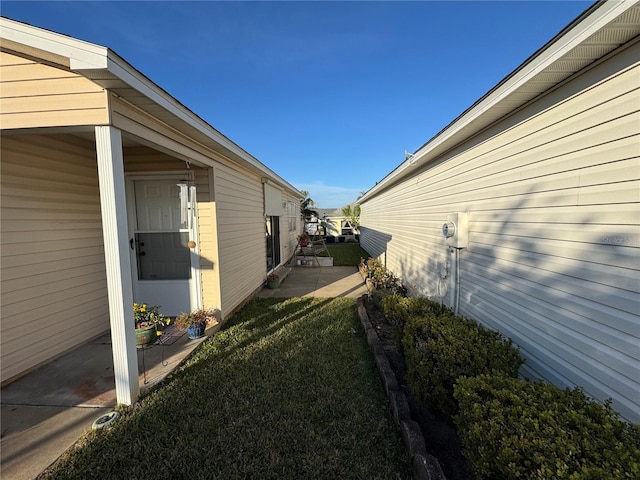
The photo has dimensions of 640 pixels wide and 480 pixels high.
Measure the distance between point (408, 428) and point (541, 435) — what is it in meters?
0.95

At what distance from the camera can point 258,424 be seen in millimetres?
2396

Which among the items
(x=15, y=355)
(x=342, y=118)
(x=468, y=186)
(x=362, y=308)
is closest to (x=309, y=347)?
(x=362, y=308)

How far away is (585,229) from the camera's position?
6.23 ft

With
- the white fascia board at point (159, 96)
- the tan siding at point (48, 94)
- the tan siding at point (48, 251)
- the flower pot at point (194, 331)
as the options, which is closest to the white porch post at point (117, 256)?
the tan siding at point (48, 94)

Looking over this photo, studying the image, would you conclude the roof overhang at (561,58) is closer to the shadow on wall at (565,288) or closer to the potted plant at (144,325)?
the shadow on wall at (565,288)

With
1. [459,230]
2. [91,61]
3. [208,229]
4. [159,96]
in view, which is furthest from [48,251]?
[459,230]

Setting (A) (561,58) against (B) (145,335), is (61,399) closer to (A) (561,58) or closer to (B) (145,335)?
(B) (145,335)

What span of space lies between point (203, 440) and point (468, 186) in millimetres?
3896

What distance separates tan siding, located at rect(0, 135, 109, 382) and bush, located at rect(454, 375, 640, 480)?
439cm

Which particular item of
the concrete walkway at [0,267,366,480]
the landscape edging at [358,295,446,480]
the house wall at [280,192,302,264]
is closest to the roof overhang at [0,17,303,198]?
the concrete walkway at [0,267,366,480]

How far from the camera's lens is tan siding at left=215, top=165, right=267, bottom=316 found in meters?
4.84

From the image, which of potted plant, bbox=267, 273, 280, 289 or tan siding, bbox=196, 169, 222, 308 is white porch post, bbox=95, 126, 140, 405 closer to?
tan siding, bbox=196, 169, 222, 308

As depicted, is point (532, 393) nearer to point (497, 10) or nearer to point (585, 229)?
point (585, 229)

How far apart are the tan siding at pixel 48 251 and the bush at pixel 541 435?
439 centimetres
